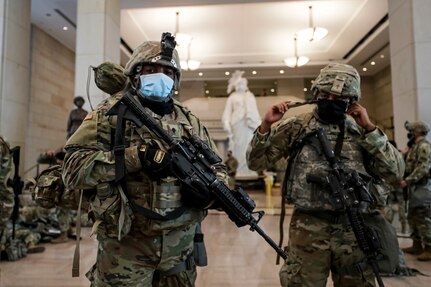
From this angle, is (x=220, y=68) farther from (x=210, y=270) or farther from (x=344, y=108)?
(x=344, y=108)

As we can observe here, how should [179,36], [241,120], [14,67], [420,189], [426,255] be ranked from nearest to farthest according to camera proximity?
[426,255]
[420,189]
[14,67]
[179,36]
[241,120]

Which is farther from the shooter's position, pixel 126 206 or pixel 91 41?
pixel 91 41

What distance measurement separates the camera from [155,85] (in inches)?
53.7

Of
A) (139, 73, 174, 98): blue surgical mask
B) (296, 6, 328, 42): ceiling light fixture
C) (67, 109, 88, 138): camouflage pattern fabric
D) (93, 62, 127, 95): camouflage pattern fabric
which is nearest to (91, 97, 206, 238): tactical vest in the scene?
(139, 73, 174, 98): blue surgical mask

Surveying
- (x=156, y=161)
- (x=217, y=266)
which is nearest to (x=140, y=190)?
(x=156, y=161)

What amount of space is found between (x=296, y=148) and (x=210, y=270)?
195 centimetres

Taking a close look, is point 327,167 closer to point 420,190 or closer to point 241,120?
point 420,190

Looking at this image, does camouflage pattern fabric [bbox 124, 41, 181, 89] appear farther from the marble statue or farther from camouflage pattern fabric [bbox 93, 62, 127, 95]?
the marble statue

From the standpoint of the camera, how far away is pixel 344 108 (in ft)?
5.51

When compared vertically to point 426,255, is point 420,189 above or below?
above

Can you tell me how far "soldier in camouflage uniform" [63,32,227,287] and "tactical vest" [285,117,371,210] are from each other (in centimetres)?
59

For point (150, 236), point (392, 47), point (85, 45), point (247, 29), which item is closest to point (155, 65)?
A: point (150, 236)

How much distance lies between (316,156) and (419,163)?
8.70 feet

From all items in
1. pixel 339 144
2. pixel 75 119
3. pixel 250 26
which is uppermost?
pixel 250 26
